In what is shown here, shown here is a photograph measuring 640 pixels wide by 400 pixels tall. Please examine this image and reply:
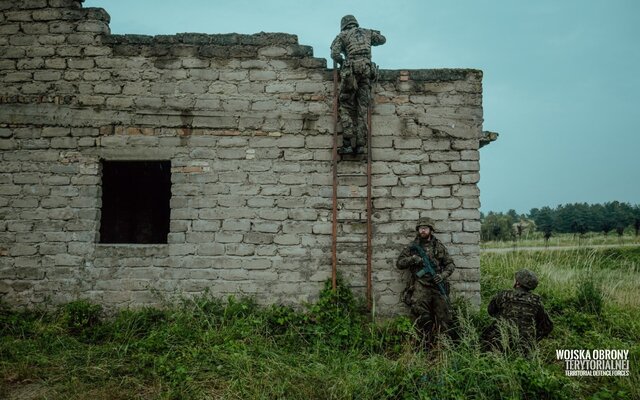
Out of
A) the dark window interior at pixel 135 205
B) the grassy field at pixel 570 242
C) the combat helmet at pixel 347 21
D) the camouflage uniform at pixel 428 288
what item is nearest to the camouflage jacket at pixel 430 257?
the camouflage uniform at pixel 428 288

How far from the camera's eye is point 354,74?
5.25m

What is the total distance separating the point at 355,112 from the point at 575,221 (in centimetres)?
3161

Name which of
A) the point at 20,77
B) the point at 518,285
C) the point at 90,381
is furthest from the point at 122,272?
the point at 518,285

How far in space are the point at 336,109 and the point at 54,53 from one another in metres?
3.90

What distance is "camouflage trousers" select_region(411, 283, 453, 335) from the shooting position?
4.98 meters

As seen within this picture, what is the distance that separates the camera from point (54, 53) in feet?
18.6

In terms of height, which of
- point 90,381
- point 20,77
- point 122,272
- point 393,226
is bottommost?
point 90,381

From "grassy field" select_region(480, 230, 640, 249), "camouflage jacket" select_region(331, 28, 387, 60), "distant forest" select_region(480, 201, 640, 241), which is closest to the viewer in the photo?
"camouflage jacket" select_region(331, 28, 387, 60)

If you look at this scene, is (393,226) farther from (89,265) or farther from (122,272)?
(89,265)

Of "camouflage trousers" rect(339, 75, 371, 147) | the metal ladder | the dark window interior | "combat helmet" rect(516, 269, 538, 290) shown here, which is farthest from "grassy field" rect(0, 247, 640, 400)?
the dark window interior

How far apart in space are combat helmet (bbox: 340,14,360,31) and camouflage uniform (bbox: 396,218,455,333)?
2680mm

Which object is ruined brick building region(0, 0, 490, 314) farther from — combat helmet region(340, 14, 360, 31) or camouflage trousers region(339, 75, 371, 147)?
combat helmet region(340, 14, 360, 31)

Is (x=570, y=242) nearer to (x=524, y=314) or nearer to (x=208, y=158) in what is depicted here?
(x=524, y=314)

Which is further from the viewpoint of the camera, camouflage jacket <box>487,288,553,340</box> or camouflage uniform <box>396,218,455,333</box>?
camouflage uniform <box>396,218,455,333</box>
